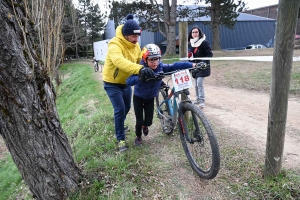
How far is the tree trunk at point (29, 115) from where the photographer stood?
226cm

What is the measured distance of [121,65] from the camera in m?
3.11

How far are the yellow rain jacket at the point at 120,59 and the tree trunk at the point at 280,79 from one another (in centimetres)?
150

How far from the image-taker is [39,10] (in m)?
2.56

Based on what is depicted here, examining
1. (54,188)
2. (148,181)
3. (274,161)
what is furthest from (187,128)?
(54,188)

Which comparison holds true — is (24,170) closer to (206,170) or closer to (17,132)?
Answer: (17,132)

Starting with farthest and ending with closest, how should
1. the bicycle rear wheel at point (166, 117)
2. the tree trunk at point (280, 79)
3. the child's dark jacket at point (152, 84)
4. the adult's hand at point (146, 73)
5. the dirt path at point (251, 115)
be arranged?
the bicycle rear wheel at point (166, 117) < the dirt path at point (251, 115) < the child's dark jacket at point (152, 84) < the adult's hand at point (146, 73) < the tree trunk at point (280, 79)

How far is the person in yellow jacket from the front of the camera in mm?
3149

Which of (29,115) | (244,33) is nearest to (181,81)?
(29,115)

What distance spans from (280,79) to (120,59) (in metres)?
1.85

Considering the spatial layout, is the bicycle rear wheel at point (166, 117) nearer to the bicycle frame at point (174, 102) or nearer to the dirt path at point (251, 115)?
the bicycle frame at point (174, 102)

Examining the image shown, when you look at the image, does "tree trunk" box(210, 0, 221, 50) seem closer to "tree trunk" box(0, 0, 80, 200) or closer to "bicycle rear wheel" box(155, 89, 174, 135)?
"bicycle rear wheel" box(155, 89, 174, 135)

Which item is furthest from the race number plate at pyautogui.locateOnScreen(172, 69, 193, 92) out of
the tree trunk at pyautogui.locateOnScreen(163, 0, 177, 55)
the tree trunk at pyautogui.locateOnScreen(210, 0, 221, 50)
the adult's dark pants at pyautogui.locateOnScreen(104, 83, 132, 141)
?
the tree trunk at pyautogui.locateOnScreen(210, 0, 221, 50)

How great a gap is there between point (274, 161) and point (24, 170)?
278 centimetres

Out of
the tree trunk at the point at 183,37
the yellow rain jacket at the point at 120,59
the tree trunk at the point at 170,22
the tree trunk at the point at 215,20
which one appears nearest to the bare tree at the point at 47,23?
the yellow rain jacket at the point at 120,59
